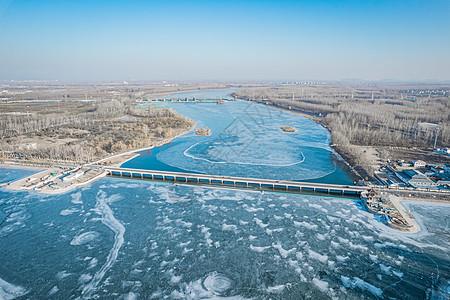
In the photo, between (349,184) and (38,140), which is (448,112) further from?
(38,140)

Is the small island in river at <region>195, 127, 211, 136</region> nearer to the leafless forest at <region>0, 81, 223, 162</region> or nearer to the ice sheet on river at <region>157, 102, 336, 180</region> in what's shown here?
the ice sheet on river at <region>157, 102, 336, 180</region>

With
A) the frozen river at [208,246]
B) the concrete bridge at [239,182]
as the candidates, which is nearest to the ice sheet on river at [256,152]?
the concrete bridge at [239,182]

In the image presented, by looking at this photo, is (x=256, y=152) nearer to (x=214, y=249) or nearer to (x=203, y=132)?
(x=203, y=132)

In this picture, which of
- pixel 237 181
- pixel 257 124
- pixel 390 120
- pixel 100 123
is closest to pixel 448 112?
pixel 390 120

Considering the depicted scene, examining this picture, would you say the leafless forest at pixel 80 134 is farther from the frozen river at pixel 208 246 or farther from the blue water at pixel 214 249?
the blue water at pixel 214 249

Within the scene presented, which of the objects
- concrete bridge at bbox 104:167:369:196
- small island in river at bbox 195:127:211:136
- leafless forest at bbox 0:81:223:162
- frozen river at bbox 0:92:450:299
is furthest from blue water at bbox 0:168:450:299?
small island in river at bbox 195:127:211:136

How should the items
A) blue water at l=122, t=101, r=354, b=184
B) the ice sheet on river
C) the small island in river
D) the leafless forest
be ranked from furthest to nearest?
the small island in river → the leafless forest → the ice sheet on river → blue water at l=122, t=101, r=354, b=184
